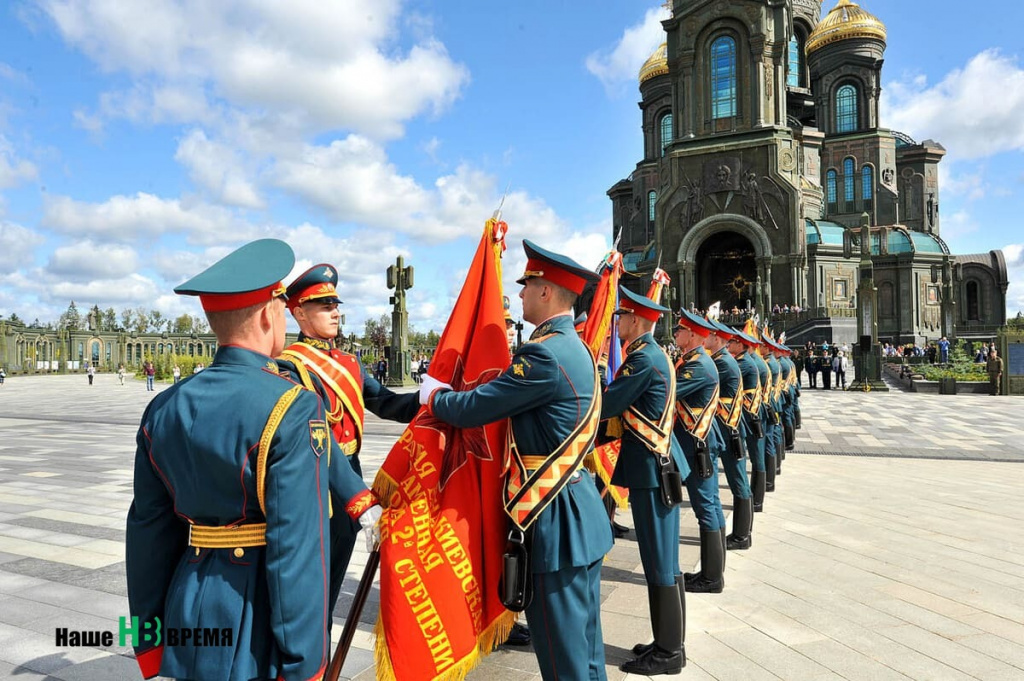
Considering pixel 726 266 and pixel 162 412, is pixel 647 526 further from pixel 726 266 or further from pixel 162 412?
pixel 726 266

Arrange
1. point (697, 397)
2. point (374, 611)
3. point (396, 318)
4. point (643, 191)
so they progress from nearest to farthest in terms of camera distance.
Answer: point (374, 611)
point (697, 397)
point (396, 318)
point (643, 191)

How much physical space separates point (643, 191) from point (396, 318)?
124 feet

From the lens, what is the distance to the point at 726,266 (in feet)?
165

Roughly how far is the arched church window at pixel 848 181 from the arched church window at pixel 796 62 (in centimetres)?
986

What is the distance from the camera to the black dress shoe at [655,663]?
3.96 metres

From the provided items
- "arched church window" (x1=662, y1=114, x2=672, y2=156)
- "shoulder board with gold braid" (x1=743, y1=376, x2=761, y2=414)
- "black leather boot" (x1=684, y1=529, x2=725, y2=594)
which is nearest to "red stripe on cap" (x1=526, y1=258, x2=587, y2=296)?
"black leather boot" (x1=684, y1=529, x2=725, y2=594)

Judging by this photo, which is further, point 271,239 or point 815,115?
point 815,115

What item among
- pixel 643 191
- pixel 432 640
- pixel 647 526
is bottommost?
pixel 432 640

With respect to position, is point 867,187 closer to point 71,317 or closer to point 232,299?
point 232,299

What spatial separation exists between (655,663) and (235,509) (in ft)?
9.20

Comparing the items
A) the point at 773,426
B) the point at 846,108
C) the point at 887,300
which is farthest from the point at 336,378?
the point at 846,108

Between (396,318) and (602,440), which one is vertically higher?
(396,318)

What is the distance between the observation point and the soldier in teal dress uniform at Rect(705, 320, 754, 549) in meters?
6.50

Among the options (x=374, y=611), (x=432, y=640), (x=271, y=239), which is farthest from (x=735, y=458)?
(x=271, y=239)
